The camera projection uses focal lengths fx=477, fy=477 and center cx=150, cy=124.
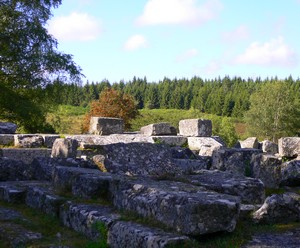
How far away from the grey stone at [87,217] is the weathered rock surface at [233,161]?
521cm

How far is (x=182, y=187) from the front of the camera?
16.9 feet

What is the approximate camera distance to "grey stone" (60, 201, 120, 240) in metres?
4.80

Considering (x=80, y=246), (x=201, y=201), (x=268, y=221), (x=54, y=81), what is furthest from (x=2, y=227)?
(x=54, y=81)

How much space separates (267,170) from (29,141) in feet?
31.8

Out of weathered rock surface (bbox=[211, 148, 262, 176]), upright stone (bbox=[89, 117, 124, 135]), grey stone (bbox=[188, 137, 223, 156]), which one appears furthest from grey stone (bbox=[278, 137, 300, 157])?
upright stone (bbox=[89, 117, 124, 135])

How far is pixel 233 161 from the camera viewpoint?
416 inches

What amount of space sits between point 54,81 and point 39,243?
1473 centimetres

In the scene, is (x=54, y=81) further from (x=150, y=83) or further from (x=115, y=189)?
(x=150, y=83)

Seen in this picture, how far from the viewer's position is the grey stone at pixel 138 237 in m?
3.86

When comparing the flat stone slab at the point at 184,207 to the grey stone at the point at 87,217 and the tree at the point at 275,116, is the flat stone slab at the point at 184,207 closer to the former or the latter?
the grey stone at the point at 87,217

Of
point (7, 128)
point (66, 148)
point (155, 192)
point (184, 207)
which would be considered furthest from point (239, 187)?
point (7, 128)

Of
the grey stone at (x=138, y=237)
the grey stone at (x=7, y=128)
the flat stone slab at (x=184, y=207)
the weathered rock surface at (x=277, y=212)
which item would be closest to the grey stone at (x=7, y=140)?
the grey stone at (x=7, y=128)

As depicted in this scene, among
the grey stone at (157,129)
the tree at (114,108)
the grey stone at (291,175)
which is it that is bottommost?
the grey stone at (291,175)

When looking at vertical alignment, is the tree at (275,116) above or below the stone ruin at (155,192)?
above
